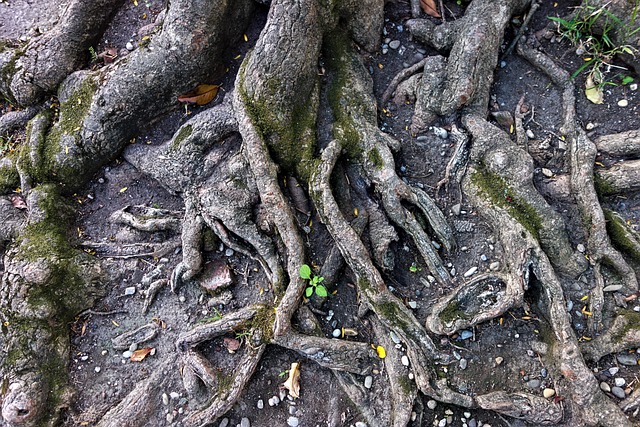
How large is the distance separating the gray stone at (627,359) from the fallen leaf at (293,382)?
8.52 feet

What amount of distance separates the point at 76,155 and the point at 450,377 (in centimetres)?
391

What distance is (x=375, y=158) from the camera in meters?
3.81

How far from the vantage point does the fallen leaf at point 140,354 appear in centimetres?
391

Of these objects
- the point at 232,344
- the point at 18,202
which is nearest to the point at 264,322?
the point at 232,344

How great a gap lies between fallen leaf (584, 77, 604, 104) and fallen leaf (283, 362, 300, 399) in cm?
356

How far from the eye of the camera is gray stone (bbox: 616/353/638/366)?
348 centimetres

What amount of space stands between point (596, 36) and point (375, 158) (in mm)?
2422

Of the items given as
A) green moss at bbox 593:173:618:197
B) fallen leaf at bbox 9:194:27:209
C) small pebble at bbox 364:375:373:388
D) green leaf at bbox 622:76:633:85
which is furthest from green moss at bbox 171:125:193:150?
green leaf at bbox 622:76:633:85

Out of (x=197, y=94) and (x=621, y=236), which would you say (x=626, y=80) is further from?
(x=197, y=94)

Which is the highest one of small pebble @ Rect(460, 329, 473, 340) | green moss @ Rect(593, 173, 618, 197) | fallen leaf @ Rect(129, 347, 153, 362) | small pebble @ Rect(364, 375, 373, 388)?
green moss @ Rect(593, 173, 618, 197)

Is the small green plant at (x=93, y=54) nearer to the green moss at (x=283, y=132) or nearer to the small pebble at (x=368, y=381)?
the green moss at (x=283, y=132)

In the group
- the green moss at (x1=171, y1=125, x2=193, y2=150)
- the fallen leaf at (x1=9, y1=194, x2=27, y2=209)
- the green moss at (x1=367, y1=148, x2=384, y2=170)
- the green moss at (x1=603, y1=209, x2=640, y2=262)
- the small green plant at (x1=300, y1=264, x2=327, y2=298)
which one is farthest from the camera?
the fallen leaf at (x1=9, y1=194, x2=27, y2=209)

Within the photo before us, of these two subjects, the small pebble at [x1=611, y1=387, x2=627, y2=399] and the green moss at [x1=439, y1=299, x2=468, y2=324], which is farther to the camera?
the green moss at [x1=439, y1=299, x2=468, y2=324]

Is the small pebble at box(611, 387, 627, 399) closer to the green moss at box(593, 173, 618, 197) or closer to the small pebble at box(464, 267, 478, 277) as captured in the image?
the small pebble at box(464, 267, 478, 277)
